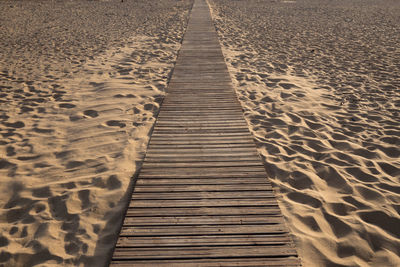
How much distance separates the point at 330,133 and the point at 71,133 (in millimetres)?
4032


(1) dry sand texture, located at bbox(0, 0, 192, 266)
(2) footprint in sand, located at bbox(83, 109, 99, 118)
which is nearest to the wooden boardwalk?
(1) dry sand texture, located at bbox(0, 0, 192, 266)

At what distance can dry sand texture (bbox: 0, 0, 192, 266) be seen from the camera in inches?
98.9

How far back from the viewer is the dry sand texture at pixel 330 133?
2500 millimetres

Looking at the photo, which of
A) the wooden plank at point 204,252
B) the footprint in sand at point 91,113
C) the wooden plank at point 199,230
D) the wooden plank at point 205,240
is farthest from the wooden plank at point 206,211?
the footprint in sand at point 91,113

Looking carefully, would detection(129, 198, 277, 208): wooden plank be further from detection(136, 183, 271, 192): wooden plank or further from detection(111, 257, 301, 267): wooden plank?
detection(111, 257, 301, 267): wooden plank

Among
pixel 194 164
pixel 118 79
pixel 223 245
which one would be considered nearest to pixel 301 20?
pixel 118 79

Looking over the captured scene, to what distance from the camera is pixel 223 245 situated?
2.32 meters

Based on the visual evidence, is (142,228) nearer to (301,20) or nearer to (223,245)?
(223,245)

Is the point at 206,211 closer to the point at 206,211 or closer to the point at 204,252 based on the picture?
the point at 206,211

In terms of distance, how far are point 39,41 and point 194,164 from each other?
28.4 feet

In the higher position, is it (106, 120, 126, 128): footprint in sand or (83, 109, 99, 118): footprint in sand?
(106, 120, 126, 128): footprint in sand

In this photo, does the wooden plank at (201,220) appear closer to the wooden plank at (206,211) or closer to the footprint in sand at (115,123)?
the wooden plank at (206,211)

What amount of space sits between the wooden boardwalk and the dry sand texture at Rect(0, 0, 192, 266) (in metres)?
0.27

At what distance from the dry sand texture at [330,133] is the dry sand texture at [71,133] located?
6.16ft
